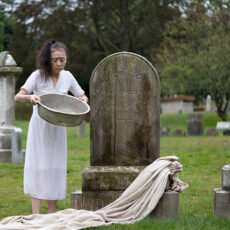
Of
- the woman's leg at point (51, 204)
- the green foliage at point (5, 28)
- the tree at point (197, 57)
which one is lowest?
the woman's leg at point (51, 204)

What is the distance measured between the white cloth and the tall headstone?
368mm

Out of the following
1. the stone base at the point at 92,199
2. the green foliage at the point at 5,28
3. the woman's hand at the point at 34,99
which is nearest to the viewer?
the woman's hand at the point at 34,99

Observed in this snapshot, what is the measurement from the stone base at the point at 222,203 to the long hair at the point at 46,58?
7.74ft

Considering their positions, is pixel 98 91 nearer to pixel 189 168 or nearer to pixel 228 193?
pixel 228 193

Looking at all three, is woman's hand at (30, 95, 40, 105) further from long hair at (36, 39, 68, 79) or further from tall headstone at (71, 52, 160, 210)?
tall headstone at (71, 52, 160, 210)

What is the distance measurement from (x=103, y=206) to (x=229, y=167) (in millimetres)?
1575

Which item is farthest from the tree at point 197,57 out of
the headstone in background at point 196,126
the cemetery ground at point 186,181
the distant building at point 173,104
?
the distant building at point 173,104

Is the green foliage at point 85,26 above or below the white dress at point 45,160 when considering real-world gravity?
above

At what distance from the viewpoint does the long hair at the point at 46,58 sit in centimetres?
609

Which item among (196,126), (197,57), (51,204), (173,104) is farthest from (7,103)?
(173,104)

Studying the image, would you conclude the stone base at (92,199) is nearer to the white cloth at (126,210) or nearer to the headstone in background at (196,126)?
the white cloth at (126,210)

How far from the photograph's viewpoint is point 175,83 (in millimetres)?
30641

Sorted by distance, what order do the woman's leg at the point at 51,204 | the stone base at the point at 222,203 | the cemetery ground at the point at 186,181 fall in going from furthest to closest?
1. the woman's leg at the point at 51,204
2. the stone base at the point at 222,203
3. the cemetery ground at the point at 186,181

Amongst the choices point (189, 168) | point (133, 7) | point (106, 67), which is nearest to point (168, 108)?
point (133, 7)
